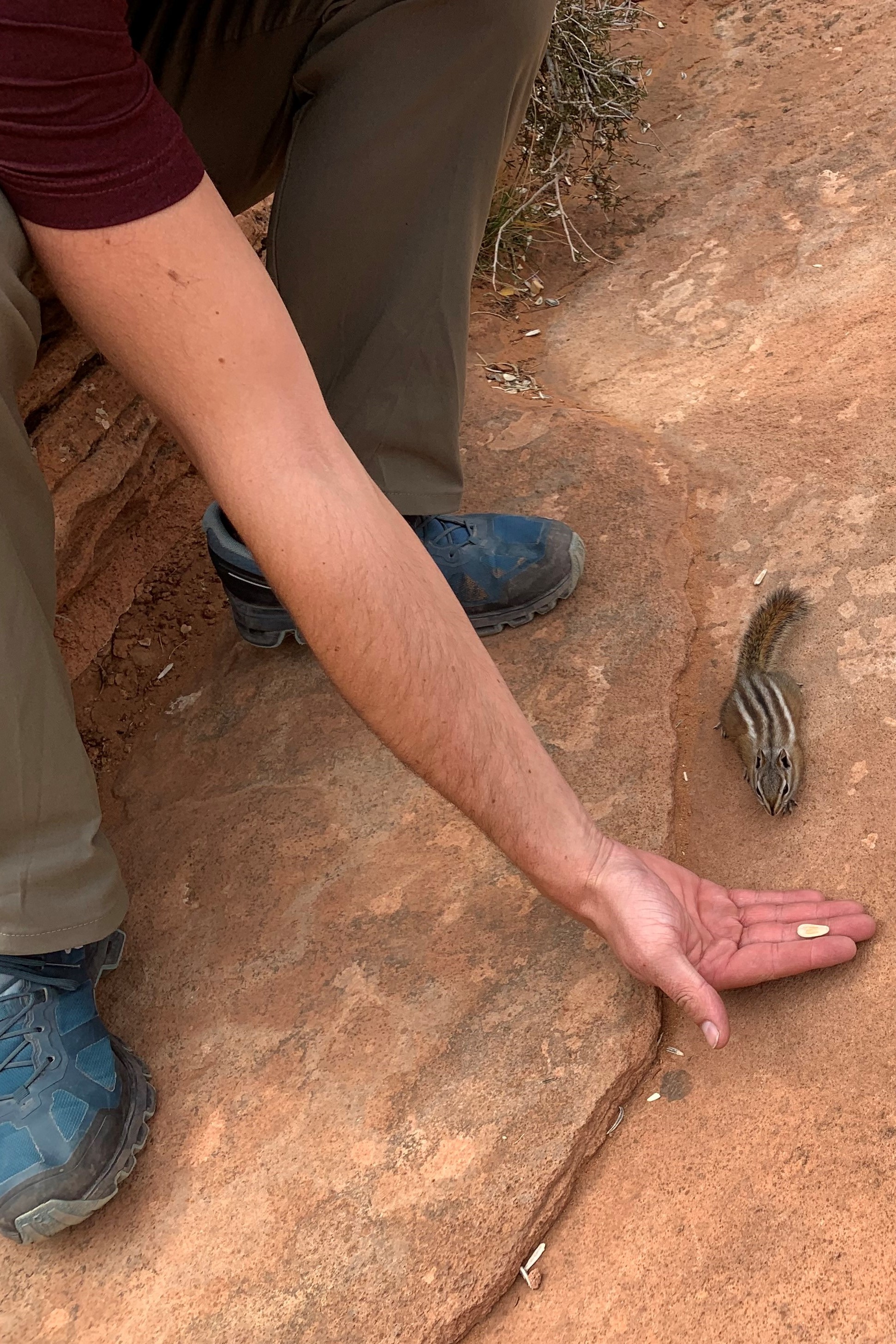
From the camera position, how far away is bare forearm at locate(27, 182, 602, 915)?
161 centimetres

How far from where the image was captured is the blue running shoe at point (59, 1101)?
5.82 ft

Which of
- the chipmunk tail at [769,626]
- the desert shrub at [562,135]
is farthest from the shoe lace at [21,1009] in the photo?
the desert shrub at [562,135]

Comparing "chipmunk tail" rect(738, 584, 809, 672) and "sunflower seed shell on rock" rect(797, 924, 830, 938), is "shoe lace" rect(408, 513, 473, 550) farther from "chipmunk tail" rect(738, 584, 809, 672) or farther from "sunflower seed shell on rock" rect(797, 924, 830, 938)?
"sunflower seed shell on rock" rect(797, 924, 830, 938)

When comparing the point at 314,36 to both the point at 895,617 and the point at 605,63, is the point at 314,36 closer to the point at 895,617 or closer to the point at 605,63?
the point at 895,617

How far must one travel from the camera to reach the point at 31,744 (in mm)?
1765

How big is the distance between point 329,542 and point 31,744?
55cm

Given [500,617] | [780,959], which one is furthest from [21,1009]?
[500,617]

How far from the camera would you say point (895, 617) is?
8.31 ft

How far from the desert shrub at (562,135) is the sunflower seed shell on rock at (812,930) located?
3.33 m

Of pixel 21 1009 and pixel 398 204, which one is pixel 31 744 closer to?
pixel 21 1009

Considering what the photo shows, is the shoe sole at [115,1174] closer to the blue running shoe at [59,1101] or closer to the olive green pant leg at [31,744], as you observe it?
the blue running shoe at [59,1101]

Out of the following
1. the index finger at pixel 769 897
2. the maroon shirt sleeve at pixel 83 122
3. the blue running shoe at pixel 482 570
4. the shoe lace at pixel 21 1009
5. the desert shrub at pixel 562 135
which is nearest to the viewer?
the maroon shirt sleeve at pixel 83 122

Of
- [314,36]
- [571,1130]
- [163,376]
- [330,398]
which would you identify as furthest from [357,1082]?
[314,36]

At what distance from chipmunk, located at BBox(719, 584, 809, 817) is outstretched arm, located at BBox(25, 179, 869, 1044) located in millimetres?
505
